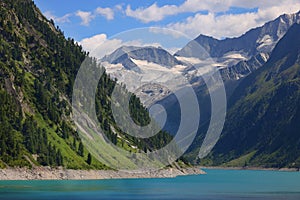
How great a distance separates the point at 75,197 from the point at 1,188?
30858mm

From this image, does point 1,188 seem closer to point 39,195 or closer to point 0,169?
point 39,195

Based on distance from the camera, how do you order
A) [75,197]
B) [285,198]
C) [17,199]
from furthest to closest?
1. [285,198]
2. [75,197]
3. [17,199]

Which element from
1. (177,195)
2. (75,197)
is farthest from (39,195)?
(177,195)

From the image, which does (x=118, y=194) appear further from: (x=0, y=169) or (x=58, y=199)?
(x=0, y=169)

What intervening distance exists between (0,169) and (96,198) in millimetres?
68673

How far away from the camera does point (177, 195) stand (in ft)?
527

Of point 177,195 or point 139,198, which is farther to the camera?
point 177,195

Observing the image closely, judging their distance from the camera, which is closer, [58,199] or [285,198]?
[58,199]

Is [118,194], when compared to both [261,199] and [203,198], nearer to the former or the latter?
[203,198]

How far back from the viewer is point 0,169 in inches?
7859

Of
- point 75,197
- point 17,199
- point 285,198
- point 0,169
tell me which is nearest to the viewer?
point 17,199

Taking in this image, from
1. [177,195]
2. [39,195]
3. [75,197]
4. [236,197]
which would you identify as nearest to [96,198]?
[75,197]

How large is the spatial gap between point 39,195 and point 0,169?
60.4 m

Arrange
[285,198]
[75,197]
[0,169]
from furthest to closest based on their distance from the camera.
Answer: [0,169]
[285,198]
[75,197]
